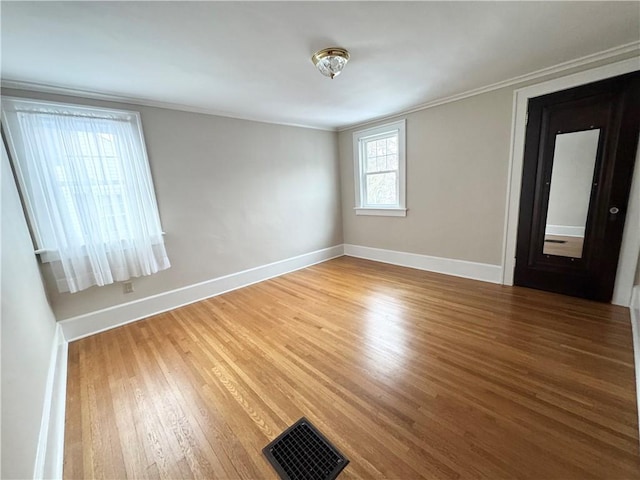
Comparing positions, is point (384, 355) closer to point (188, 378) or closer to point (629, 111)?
point (188, 378)

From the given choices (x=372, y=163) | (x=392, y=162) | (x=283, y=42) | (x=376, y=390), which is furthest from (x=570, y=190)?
(x=283, y=42)

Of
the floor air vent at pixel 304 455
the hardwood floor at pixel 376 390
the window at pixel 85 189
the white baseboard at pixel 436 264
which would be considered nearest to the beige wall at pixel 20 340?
the window at pixel 85 189

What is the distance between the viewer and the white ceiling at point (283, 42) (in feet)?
4.97

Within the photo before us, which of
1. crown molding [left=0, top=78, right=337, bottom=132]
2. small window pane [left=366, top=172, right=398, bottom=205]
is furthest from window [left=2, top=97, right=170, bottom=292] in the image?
small window pane [left=366, top=172, right=398, bottom=205]

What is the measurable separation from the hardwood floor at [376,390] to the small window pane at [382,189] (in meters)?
1.99

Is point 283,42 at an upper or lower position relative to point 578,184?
upper

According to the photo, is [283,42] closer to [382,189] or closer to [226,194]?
[226,194]

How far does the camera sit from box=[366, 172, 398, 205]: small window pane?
4.24m

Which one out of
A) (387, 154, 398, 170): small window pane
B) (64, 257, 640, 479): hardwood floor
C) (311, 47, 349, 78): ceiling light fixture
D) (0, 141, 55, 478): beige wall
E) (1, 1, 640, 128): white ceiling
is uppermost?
(1, 1, 640, 128): white ceiling

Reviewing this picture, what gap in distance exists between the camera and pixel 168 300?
313 centimetres

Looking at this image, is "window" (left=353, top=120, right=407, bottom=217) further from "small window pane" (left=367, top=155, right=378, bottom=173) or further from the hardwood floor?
the hardwood floor

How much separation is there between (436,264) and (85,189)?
4287 mm

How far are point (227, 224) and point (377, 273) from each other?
2339mm

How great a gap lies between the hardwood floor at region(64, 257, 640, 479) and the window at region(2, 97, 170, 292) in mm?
790
